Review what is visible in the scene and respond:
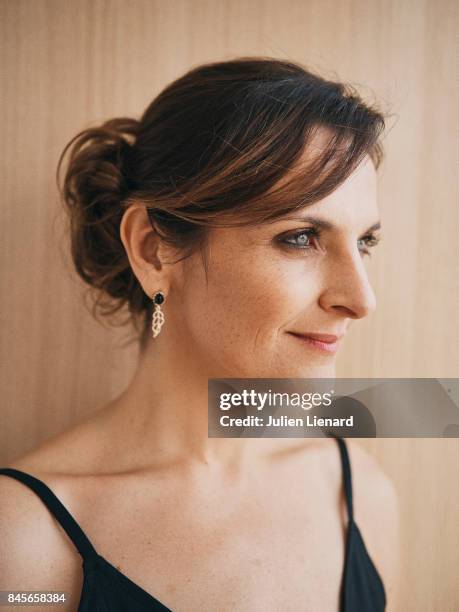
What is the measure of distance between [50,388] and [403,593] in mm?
780

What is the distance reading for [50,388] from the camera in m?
0.97

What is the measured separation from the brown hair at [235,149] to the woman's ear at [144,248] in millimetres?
16

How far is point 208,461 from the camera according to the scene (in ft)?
2.67

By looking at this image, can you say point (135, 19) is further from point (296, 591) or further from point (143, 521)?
point (296, 591)

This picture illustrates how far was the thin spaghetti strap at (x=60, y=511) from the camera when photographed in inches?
27.0

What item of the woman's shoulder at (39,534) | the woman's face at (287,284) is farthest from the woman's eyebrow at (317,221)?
the woman's shoulder at (39,534)

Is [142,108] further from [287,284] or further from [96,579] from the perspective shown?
[96,579]

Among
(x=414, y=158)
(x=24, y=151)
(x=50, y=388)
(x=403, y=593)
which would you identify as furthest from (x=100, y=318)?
(x=403, y=593)

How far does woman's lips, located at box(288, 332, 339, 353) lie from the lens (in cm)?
72

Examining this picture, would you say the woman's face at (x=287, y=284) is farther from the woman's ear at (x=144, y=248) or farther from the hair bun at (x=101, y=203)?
the hair bun at (x=101, y=203)

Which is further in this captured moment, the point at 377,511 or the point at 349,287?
the point at 377,511

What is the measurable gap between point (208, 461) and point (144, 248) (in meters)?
0.35

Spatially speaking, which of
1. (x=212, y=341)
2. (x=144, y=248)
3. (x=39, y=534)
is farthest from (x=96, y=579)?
(x=144, y=248)

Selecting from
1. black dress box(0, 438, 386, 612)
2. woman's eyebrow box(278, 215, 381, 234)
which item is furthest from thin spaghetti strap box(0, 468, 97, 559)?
woman's eyebrow box(278, 215, 381, 234)
